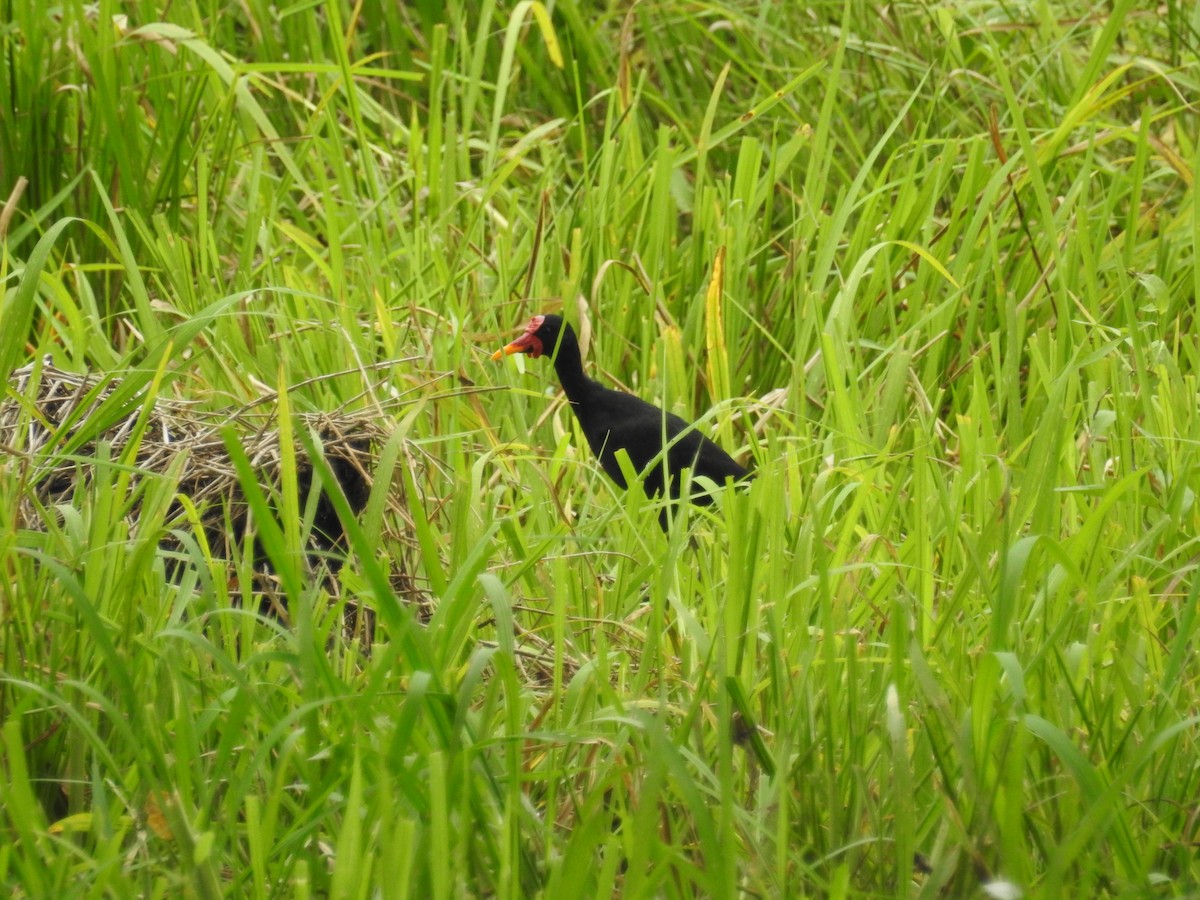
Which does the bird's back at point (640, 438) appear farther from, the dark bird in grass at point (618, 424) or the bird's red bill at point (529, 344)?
the bird's red bill at point (529, 344)

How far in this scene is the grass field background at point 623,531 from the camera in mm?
1912

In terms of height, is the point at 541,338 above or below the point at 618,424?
above

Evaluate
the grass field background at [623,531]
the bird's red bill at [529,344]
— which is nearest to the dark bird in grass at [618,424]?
the bird's red bill at [529,344]

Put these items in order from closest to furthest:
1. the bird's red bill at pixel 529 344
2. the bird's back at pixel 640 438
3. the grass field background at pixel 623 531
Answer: the grass field background at pixel 623 531
the bird's back at pixel 640 438
the bird's red bill at pixel 529 344

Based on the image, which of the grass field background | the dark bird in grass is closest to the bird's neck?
the dark bird in grass

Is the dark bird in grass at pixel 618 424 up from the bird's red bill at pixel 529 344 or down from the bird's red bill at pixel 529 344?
down

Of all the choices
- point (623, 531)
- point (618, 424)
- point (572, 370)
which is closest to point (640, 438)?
point (618, 424)

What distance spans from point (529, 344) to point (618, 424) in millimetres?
297

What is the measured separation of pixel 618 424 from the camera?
3.69 m

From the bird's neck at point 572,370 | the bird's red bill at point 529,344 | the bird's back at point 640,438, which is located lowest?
the bird's back at point 640,438

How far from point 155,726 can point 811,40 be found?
4.17 metres

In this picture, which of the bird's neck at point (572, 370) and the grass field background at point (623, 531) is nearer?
the grass field background at point (623, 531)

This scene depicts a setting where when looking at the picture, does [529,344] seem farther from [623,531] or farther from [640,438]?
[623,531]

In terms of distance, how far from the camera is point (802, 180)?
4.91m
